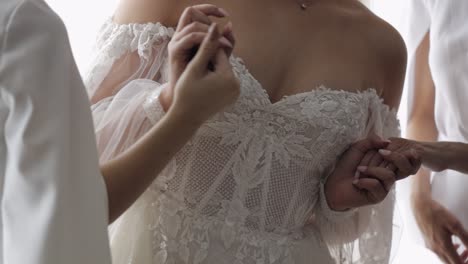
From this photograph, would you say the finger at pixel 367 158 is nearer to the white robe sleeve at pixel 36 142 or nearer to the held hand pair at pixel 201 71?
the held hand pair at pixel 201 71

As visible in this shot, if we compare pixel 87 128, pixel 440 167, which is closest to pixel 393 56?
pixel 440 167

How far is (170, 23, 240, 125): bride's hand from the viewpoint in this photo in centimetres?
86

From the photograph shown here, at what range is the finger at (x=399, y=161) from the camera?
3.77ft

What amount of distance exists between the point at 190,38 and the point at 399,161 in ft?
1.34

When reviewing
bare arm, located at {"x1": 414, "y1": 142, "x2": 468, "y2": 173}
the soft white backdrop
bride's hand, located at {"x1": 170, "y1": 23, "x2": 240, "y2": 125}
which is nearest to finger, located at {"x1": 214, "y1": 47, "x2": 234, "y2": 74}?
bride's hand, located at {"x1": 170, "y1": 23, "x2": 240, "y2": 125}

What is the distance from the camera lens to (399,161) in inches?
45.4

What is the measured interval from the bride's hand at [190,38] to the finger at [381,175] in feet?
1.02

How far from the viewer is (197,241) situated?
1.09 metres

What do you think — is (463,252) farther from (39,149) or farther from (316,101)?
(39,149)

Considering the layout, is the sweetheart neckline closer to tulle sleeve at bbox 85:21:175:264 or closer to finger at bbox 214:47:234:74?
tulle sleeve at bbox 85:21:175:264

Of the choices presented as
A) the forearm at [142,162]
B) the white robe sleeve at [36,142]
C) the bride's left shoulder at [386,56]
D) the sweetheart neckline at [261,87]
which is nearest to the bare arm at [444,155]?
the bride's left shoulder at [386,56]

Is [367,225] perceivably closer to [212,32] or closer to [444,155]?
[444,155]

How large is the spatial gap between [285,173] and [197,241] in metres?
0.15

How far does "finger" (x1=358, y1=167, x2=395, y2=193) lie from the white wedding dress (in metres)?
0.06
